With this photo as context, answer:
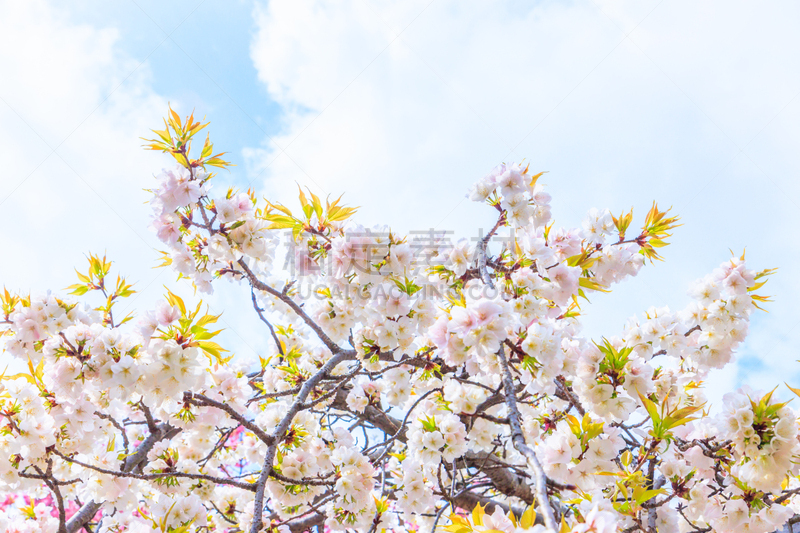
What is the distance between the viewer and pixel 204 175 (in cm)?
183

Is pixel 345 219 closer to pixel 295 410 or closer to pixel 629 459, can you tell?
pixel 295 410

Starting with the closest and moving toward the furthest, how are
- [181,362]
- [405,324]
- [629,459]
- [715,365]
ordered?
[181,362] < [405,324] < [629,459] < [715,365]

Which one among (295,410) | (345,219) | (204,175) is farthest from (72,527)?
(345,219)

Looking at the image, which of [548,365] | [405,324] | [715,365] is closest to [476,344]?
[548,365]

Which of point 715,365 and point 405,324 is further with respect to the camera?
point 715,365

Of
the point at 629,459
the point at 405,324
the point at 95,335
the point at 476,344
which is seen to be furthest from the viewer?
the point at 629,459

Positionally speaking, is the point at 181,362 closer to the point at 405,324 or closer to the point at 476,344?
the point at 405,324

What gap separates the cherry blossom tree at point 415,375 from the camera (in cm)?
139

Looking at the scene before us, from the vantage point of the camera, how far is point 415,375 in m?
2.64

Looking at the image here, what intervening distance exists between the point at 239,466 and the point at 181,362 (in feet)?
13.2

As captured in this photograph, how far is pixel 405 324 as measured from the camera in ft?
5.92

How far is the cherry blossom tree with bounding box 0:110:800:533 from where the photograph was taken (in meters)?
1.39

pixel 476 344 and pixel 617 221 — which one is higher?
pixel 617 221

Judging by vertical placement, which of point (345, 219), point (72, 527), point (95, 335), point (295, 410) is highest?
point (345, 219)
